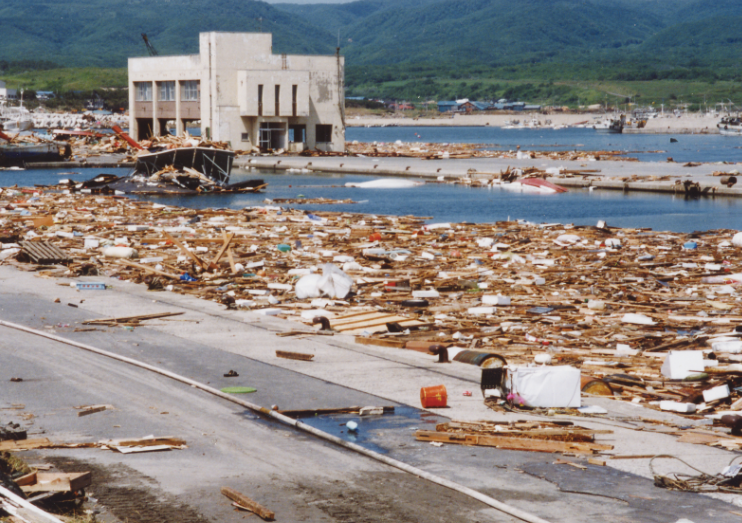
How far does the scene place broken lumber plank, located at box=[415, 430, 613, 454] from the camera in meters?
8.98

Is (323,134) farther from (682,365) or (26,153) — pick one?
(682,365)

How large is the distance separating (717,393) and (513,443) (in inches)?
124

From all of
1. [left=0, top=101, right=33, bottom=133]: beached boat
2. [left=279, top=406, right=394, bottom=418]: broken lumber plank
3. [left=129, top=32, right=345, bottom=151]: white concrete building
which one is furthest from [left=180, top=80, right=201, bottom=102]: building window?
[left=279, top=406, right=394, bottom=418]: broken lumber plank

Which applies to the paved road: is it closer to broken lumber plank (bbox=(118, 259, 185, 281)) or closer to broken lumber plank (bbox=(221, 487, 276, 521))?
broken lumber plank (bbox=(221, 487, 276, 521))

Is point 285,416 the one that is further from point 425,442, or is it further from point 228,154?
point 228,154

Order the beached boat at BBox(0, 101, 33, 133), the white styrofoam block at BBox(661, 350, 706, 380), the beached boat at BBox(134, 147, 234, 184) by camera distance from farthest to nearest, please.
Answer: the beached boat at BBox(0, 101, 33, 133) → the beached boat at BBox(134, 147, 234, 184) → the white styrofoam block at BBox(661, 350, 706, 380)

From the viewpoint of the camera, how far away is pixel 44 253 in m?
22.5

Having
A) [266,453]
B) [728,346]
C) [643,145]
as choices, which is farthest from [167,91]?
[266,453]

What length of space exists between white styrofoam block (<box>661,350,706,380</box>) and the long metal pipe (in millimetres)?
4939

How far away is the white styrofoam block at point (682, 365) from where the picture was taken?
11930 millimetres

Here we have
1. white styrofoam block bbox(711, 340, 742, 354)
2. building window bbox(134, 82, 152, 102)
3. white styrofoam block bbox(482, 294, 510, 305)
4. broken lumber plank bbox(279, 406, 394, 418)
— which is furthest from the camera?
building window bbox(134, 82, 152, 102)

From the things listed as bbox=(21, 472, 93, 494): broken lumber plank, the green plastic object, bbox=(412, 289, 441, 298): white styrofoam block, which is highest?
bbox=(21, 472, 93, 494): broken lumber plank

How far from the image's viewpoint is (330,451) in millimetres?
9000

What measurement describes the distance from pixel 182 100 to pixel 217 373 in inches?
2860
